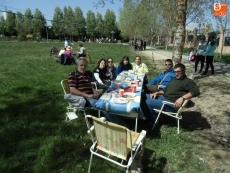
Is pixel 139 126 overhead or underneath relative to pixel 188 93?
underneath

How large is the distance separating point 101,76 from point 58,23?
8343 cm

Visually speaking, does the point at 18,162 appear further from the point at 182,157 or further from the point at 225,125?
the point at 225,125

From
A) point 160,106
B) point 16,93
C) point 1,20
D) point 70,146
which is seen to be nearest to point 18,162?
point 70,146

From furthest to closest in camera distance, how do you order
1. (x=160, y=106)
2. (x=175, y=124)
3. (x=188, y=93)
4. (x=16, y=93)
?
(x=16, y=93) → (x=175, y=124) → (x=160, y=106) → (x=188, y=93)

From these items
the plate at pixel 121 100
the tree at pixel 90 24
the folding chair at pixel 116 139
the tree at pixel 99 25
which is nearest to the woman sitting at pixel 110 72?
the plate at pixel 121 100

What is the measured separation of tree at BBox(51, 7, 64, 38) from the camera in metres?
82.5

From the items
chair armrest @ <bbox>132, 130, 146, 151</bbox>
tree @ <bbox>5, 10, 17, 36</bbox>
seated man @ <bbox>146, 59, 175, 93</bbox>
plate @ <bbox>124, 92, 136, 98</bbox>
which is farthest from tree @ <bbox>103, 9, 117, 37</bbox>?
chair armrest @ <bbox>132, 130, 146, 151</bbox>

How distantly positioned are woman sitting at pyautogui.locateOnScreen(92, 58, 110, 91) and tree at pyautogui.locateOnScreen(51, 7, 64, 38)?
74.4 metres

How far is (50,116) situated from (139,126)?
2027 millimetres

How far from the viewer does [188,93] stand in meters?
4.14

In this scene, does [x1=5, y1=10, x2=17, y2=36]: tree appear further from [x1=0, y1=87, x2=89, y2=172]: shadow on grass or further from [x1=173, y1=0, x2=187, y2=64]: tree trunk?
[x1=0, y1=87, x2=89, y2=172]: shadow on grass

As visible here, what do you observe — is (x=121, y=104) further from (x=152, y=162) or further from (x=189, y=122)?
(x=189, y=122)

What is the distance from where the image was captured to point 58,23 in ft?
275

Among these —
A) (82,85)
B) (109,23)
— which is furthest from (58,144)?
(109,23)
